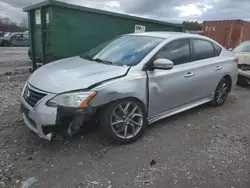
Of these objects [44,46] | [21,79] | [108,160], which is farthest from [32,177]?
[21,79]

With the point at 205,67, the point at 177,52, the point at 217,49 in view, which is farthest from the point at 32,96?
the point at 217,49

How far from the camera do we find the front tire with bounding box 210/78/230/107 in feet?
16.1

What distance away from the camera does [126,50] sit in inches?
149

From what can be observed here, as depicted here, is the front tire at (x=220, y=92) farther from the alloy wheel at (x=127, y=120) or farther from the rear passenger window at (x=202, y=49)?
the alloy wheel at (x=127, y=120)

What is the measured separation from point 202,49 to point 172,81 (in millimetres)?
1222

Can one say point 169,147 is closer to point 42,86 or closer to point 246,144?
point 246,144

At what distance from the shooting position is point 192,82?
4.10 m

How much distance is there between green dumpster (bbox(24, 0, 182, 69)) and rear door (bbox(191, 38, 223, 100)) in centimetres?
285

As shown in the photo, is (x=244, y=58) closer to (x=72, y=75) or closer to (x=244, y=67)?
(x=244, y=67)

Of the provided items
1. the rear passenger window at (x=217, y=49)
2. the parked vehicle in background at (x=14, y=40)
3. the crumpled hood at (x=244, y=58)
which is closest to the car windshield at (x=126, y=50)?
the rear passenger window at (x=217, y=49)

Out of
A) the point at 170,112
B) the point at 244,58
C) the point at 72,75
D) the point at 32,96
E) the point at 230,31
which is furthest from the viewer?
the point at 230,31

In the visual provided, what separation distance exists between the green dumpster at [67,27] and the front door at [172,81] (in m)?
2.92

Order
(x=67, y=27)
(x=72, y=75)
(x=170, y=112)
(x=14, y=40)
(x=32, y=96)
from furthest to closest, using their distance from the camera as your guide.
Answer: (x=14, y=40) → (x=67, y=27) → (x=170, y=112) → (x=72, y=75) → (x=32, y=96)

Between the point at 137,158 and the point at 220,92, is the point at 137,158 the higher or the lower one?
the lower one
